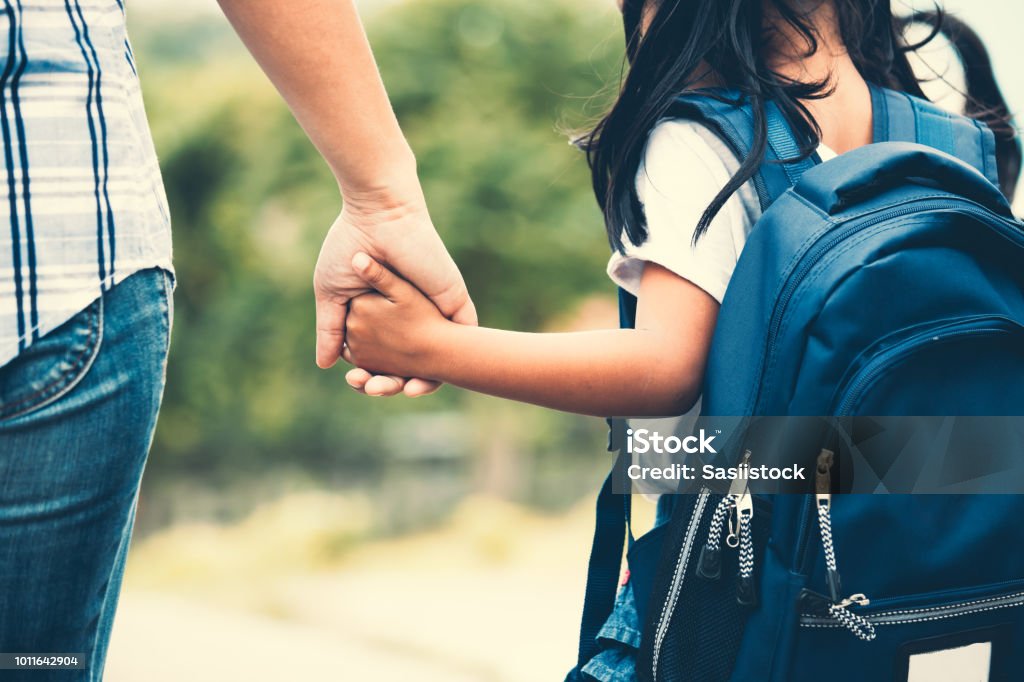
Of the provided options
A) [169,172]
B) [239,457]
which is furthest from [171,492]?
[169,172]

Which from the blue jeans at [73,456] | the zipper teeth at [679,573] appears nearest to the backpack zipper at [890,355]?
the zipper teeth at [679,573]

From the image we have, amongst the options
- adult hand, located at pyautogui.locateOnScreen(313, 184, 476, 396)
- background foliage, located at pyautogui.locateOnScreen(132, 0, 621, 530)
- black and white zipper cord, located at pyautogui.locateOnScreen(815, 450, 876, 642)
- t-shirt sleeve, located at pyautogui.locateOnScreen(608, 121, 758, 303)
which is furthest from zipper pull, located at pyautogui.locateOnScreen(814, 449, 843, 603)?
background foliage, located at pyautogui.locateOnScreen(132, 0, 621, 530)

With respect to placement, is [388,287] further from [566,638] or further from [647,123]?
[566,638]

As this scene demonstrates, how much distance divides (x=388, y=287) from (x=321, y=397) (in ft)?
19.0

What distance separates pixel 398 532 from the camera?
6082 millimetres

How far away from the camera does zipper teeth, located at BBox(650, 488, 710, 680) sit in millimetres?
Result: 999

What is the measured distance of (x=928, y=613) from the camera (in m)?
0.96

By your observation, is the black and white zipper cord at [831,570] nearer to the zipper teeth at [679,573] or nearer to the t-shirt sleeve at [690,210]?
the zipper teeth at [679,573]

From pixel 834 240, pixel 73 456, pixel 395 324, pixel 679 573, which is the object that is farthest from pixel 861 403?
pixel 73 456

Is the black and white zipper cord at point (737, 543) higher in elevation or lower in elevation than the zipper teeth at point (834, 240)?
lower

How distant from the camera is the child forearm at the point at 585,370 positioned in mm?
1058

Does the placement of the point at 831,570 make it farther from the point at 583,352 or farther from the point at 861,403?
the point at 583,352

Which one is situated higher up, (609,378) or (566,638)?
(609,378)

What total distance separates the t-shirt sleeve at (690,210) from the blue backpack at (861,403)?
2.8 inches
